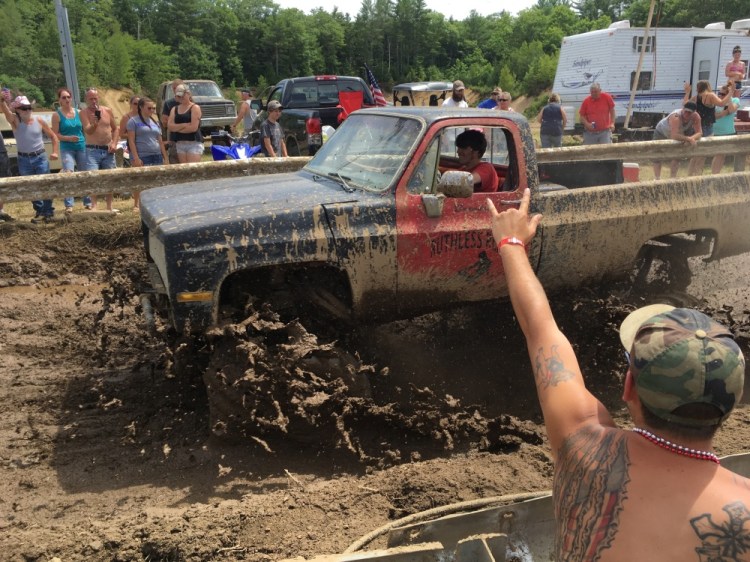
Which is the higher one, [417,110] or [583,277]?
[417,110]

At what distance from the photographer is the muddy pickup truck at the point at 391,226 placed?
4367 millimetres

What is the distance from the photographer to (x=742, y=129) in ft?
54.5

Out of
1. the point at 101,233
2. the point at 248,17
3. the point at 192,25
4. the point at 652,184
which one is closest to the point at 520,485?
the point at 652,184

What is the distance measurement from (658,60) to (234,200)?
22291 mm

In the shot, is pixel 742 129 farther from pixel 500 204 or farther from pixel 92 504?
pixel 92 504

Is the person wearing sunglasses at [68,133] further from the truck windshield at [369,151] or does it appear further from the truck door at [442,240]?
the truck door at [442,240]

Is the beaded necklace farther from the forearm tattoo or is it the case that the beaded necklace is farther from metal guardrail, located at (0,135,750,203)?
metal guardrail, located at (0,135,750,203)

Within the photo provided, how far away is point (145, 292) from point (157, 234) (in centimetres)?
61

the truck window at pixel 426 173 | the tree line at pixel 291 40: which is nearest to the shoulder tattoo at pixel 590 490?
the truck window at pixel 426 173

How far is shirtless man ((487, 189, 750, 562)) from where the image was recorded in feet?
5.03

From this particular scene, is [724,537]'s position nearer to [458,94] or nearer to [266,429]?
[266,429]

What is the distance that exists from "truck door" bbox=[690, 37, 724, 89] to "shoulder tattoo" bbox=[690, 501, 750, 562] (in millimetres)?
24440

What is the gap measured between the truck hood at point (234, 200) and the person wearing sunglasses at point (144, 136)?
17.1 ft

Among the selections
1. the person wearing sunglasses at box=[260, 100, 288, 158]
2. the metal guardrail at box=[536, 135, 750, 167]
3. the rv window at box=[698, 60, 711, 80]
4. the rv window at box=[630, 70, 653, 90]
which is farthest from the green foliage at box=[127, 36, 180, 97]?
the metal guardrail at box=[536, 135, 750, 167]
